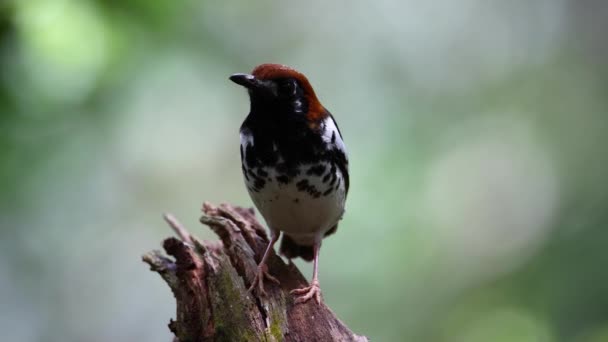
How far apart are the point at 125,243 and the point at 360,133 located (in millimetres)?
2851

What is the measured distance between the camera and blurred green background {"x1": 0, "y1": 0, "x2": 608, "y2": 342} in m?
5.98

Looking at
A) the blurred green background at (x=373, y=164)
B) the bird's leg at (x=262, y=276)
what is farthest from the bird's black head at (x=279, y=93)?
the blurred green background at (x=373, y=164)

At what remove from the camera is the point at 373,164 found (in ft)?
23.4

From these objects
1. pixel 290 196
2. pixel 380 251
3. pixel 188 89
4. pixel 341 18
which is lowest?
pixel 290 196

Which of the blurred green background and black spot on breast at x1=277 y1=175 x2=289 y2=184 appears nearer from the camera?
black spot on breast at x1=277 y1=175 x2=289 y2=184

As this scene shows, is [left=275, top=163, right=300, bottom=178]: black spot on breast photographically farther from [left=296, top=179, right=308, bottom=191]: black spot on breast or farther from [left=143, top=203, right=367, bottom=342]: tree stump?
[left=143, top=203, right=367, bottom=342]: tree stump

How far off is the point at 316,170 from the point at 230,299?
Answer: 34.3 inches

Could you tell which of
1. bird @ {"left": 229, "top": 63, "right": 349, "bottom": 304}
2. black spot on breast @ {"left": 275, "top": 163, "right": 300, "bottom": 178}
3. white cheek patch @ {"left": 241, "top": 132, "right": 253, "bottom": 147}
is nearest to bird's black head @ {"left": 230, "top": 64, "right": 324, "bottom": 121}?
bird @ {"left": 229, "top": 63, "right": 349, "bottom": 304}

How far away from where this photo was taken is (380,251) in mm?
6957

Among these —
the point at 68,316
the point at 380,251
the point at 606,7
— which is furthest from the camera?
the point at 606,7

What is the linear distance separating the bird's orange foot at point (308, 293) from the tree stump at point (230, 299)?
0.03 metres

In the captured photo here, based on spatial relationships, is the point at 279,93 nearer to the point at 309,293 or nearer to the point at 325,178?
the point at 325,178

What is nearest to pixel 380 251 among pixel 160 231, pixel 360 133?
pixel 360 133

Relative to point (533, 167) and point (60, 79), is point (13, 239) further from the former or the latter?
point (533, 167)
